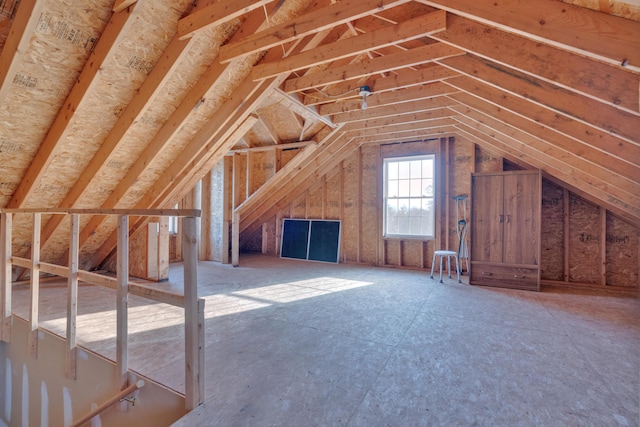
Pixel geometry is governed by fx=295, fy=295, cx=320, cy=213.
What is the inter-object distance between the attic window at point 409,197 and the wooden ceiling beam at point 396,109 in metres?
1.84

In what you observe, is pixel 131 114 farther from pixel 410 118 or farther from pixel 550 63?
pixel 410 118

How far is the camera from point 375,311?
3.33 metres

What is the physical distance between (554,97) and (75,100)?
12.6 feet

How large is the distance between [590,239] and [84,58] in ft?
22.6

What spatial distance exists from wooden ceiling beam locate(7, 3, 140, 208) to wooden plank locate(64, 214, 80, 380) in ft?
3.20

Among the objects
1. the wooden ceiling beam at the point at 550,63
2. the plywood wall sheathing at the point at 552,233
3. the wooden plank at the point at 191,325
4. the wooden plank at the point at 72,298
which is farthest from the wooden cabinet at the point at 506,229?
the wooden plank at the point at 72,298

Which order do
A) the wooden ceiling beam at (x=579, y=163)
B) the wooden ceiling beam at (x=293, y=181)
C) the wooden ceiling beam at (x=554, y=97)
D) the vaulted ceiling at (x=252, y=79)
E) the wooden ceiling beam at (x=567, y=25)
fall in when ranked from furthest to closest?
the wooden ceiling beam at (x=293, y=181) → the wooden ceiling beam at (x=579, y=163) → the wooden ceiling beam at (x=554, y=97) → the vaulted ceiling at (x=252, y=79) → the wooden ceiling beam at (x=567, y=25)

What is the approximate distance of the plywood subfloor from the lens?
1670 millimetres

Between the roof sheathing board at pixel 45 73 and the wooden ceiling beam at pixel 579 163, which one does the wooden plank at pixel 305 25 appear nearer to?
the roof sheathing board at pixel 45 73

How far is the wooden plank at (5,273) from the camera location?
110 inches

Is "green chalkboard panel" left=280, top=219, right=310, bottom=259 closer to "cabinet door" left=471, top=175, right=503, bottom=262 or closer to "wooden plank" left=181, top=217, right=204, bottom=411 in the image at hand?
"cabinet door" left=471, top=175, right=503, bottom=262

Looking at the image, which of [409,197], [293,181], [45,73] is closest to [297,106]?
[293,181]

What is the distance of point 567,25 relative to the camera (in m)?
1.58

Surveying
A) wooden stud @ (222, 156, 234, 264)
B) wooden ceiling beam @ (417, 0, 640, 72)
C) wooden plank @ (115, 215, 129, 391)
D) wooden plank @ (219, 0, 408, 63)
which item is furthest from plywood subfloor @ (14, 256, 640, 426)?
wooden plank @ (219, 0, 408, 63)
